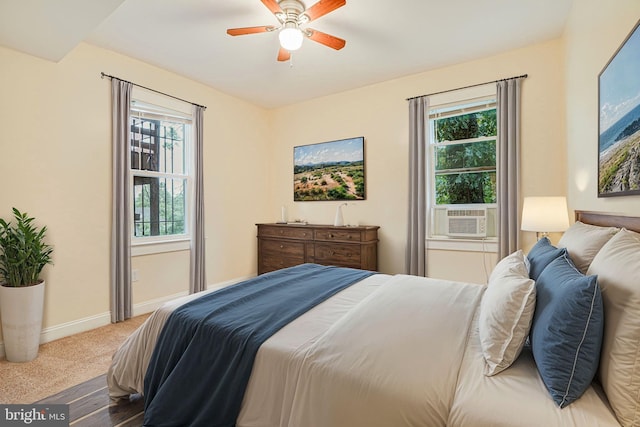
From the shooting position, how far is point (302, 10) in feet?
7.91

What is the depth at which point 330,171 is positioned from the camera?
4520mm

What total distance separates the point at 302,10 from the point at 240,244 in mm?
3225

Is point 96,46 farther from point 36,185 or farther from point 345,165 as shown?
point 345,165

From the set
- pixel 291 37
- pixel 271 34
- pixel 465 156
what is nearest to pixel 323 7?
pixel 291 37

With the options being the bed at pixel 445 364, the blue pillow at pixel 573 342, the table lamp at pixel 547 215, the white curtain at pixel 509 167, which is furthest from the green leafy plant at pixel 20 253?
Result: the white curtain at pixel 509 167

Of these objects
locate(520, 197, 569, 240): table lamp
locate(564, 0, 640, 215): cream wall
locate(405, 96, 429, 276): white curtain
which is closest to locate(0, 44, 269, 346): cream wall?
locate(405, 96, 429, 276): white curtain

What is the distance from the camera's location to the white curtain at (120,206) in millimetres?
3219

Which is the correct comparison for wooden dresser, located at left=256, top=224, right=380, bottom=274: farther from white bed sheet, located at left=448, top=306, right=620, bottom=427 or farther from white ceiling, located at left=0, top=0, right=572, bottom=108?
white bed sheet, located at left=448, top=306, right=620, bottom=427

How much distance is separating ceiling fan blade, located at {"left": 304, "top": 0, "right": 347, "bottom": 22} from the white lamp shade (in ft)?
7.06

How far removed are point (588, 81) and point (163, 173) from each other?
410cm

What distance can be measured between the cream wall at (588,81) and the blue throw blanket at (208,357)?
6.06 ft

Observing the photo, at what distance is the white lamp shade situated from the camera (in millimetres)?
2488

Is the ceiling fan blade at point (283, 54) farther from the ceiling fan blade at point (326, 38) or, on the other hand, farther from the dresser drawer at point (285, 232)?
the dresser drawer at point (285, 232)

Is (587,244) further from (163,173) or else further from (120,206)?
(163,173)
